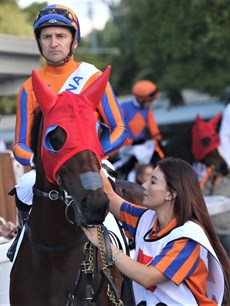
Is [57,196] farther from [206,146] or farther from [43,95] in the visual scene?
[206,146]

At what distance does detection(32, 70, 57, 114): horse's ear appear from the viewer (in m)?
3.76

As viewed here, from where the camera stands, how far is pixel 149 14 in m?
18.2

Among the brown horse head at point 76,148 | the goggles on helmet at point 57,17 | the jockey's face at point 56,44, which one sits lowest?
the brown horse head at point 76,148

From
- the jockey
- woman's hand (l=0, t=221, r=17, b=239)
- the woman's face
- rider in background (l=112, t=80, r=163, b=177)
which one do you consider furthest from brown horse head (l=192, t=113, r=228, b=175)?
the woman's face

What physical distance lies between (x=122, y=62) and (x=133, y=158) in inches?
960

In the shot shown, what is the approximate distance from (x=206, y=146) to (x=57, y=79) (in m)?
6.34

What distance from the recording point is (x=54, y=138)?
367 centimetres

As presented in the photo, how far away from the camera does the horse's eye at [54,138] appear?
364 centimetres

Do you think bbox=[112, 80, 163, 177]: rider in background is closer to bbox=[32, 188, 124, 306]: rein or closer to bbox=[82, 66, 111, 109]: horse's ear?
bbox=[32, 188, 124, 306]: rein

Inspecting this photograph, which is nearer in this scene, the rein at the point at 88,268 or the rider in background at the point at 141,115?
the rein at the point at 88,268

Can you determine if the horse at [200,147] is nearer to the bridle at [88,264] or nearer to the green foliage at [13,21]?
the bridle at [88,264]

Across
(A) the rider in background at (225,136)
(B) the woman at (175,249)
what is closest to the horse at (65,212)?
(B) the woman at (175,249)

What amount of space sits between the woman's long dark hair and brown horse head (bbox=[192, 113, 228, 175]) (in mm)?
6887

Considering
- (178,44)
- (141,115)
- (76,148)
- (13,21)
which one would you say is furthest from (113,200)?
(13,21)
